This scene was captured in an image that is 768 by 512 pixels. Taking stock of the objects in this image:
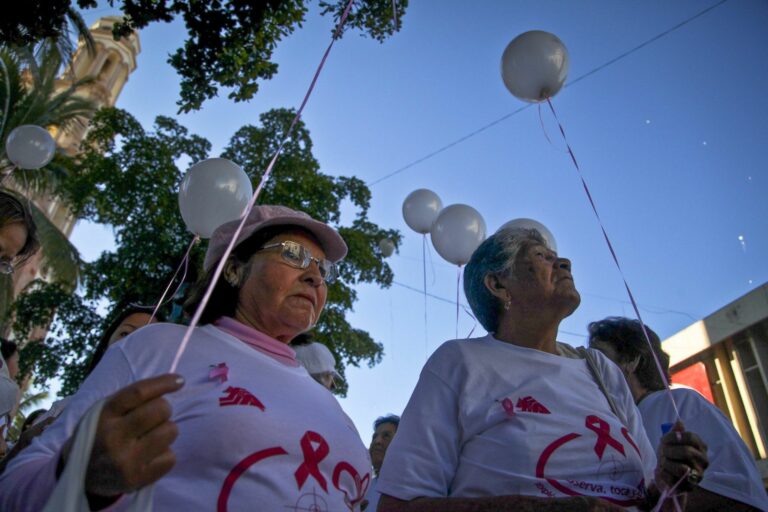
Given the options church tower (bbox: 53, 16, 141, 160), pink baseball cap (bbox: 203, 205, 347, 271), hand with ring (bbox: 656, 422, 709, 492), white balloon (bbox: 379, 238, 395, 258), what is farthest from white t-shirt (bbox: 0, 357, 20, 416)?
church tower (bbox: 53, 16, 141, 160)

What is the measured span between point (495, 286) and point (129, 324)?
2.00 metres

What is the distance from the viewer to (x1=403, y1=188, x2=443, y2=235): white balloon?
6.06 m

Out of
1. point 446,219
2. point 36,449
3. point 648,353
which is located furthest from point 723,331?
point 36,449

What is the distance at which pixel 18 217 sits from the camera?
2.41 metres

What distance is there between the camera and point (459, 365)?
6.70ft

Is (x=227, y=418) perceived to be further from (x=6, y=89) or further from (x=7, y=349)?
(x=6, y=89)

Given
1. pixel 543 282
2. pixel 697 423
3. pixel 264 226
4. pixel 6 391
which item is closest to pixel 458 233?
pixel 543 282

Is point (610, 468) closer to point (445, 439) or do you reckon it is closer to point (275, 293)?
point (445, 439)

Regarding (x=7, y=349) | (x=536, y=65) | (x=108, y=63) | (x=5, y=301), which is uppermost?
(x=108, y=63)

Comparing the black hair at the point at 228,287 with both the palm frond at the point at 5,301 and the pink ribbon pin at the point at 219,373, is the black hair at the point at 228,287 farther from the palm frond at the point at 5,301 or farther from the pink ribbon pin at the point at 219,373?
the palm frond at the point at 5,301

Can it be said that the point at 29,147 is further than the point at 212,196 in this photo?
Yes

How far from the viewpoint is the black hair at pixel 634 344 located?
2.95 meters

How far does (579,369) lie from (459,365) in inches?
19.1

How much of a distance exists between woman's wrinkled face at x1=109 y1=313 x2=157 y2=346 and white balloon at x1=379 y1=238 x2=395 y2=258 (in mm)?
6967
